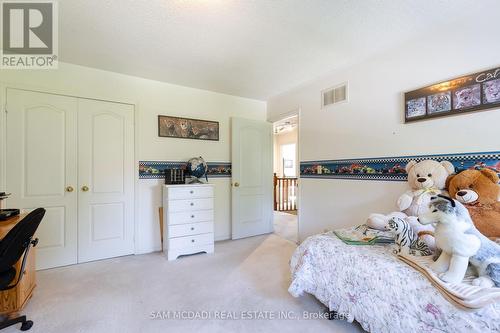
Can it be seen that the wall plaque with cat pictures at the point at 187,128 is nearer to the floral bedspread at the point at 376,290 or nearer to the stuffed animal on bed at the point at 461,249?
the floral bedspread at the point at 376,290

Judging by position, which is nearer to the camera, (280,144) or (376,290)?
(376,290)

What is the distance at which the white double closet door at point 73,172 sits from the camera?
2.36m

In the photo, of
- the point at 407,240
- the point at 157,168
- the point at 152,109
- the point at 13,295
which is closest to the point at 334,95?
the point at 407,240

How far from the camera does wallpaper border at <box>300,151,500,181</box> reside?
1.63 metres

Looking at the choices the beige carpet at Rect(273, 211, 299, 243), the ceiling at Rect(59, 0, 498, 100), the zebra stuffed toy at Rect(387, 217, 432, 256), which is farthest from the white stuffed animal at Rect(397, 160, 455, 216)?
the beige carpet at Rect(273, 211, 299, 243)

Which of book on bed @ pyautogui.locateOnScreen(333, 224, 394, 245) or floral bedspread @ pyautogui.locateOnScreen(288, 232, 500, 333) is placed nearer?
floral bedspread @ pyautogui.locateOnScreen(288, 232, 500, 333)

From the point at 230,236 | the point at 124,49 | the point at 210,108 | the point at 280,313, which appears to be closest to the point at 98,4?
the point at 124,49

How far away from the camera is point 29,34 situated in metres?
1.98

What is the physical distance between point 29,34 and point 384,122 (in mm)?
3464

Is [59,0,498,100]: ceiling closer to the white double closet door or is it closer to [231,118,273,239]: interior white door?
the white double closet door

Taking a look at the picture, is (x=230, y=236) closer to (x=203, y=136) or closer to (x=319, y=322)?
(x=203, y=136)

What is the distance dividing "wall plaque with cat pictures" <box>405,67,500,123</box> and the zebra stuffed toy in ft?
3.55

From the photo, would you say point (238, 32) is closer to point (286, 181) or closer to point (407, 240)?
point (407, 240)

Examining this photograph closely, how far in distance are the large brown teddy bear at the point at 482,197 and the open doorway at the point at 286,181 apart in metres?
1.99
